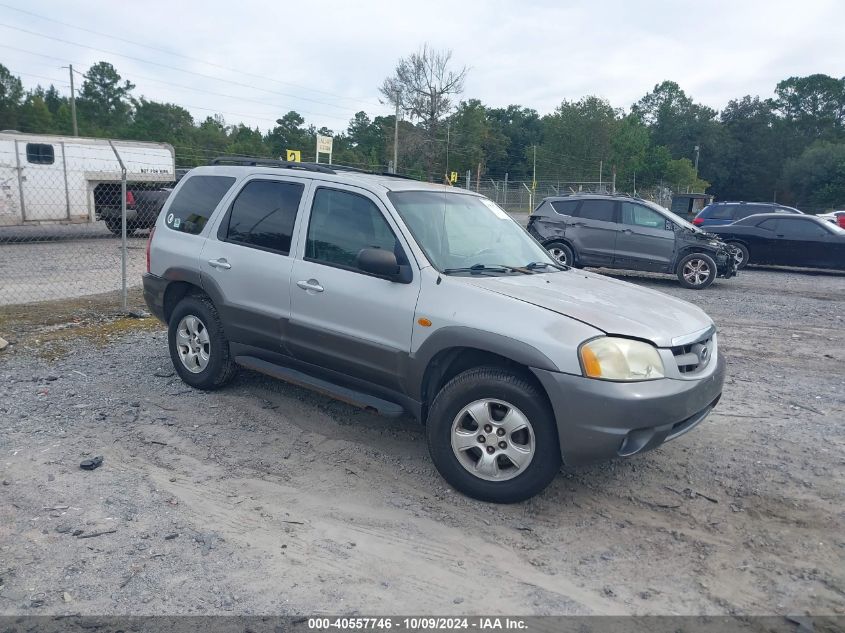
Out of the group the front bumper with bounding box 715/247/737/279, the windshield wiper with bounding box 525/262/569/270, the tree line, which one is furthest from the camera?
the tree line

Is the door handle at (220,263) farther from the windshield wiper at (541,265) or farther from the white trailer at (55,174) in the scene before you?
the white trailer at (55,174)

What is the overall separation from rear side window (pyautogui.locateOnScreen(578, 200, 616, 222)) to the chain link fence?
9119 millimetres

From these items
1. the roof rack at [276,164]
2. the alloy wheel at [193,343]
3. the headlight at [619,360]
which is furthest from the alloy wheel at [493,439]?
the alloy wheel at [193,343]

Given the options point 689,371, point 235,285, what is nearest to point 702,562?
point 689,371

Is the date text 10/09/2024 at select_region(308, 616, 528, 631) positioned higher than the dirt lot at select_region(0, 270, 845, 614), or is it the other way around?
→ the dirt lot at select_region(0, 270, 845, 614)

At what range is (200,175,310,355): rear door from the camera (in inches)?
201

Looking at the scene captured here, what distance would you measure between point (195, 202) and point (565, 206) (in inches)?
394

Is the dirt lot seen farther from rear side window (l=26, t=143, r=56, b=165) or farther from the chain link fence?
rear side window (l=26, t=143, r=56, b=165)

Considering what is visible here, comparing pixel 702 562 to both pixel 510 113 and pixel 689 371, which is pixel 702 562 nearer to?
pixel 689 371

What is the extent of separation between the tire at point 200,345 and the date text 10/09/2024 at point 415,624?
3110 millimetres

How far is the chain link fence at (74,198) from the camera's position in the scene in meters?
15.1

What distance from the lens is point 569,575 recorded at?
3.38 m

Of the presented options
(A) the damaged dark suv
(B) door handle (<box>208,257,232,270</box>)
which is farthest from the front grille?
(A) the damaged dark suv

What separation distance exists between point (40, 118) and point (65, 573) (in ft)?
188
